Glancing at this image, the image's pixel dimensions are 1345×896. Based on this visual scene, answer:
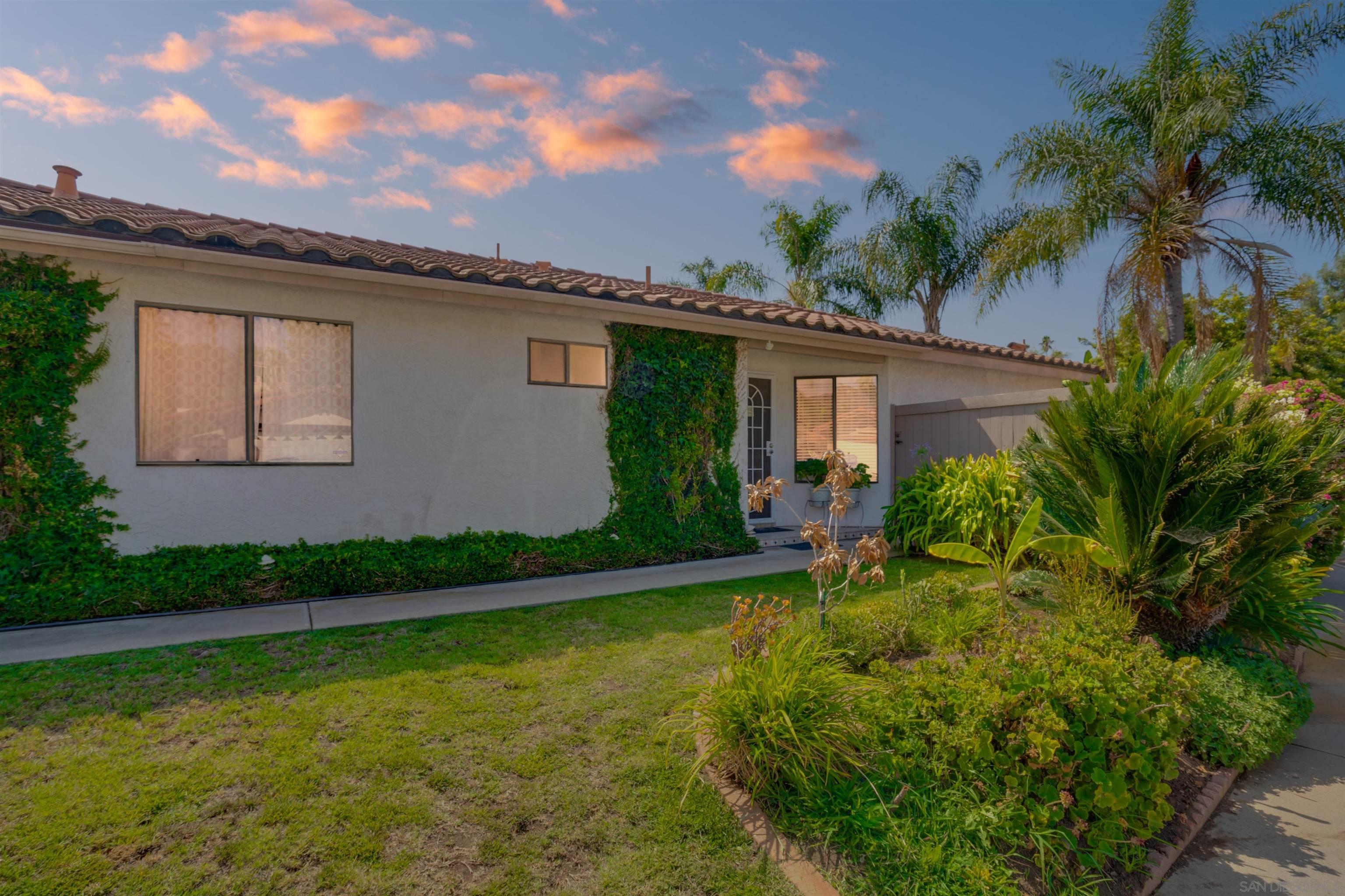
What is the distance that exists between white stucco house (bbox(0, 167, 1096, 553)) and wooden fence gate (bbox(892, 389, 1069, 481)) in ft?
10.0

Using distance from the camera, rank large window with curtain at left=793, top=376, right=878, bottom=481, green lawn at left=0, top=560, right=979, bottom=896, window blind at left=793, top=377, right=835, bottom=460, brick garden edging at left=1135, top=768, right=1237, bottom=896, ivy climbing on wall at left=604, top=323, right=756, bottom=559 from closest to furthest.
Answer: green lawn at left=0, top=560, right=979, bottom=896 < brick garden edging at left=1135, top=768, right=1237, bottom=896 < ivy climbing on wall at left=604, top=323, right=756, bottom=559 < large window with curtain at left=793, top=376, right=878, bottom=481 < window blind at left=793, top=377, right=835, bottom=460

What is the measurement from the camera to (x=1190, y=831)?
10.4 ft

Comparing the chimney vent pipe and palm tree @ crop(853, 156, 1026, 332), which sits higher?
palm tree @ crop(853, 156, 1026, 332)

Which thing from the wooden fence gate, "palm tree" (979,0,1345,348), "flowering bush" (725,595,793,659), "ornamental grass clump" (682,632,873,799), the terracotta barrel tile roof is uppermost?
"palm tree" (979,0,1345,348)

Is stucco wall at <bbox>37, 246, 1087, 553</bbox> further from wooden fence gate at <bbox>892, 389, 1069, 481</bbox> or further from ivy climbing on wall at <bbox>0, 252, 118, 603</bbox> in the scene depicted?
wooden fence gate at <bbox>892, 389, 1069, 481</bbox>

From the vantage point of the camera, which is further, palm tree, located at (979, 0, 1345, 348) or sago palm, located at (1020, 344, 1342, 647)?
palm tree, located at (979, 0, 1345, 348)

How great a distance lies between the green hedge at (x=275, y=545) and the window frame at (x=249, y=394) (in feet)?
1.16

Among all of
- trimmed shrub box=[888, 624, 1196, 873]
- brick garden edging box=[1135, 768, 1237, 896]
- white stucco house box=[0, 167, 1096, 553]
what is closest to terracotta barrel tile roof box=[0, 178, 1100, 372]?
white stucco house box=[0, 167, 1096, 553]

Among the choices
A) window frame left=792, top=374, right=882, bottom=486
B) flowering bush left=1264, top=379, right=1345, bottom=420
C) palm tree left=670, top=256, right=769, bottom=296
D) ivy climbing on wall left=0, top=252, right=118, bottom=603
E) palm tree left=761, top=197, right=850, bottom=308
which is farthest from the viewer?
palm tree left=670, top=256, right=769, bottom=296

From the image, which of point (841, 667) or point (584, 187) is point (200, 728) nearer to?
point (841, 667)

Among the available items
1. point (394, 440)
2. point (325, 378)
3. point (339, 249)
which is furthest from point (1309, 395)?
point (339, 249)

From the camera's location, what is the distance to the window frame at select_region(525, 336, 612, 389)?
26.2ft

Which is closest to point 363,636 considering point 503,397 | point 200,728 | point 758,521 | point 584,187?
point 200,728

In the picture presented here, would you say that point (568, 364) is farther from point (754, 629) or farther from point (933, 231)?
point (933, 231)
